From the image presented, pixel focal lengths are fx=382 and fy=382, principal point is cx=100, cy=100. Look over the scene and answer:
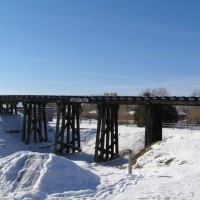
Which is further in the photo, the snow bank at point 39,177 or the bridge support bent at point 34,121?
the bridge support bent at point 34,121

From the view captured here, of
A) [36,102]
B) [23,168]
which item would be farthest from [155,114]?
[23,168]

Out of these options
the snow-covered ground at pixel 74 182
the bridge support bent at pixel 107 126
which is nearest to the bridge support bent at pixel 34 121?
the bridge support bent at pixel 107 126

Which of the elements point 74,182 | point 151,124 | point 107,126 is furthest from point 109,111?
point 74,182

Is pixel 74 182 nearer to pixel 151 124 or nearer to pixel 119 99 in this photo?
pixel 151 124

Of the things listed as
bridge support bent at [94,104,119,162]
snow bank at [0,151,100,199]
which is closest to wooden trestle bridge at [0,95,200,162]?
bridge support bent at [94,104,119,162]

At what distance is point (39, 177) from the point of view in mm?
9031

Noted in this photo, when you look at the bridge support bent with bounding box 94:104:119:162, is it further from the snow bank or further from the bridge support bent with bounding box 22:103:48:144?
the snow bank

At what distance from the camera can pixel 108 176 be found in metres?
10.5

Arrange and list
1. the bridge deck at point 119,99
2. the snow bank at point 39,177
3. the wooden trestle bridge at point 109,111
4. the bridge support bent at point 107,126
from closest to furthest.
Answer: the snow bank at point 39,177
the bridge deck at point 119,99
the wooden trestle bridge at point 109,111
the bridge support bent at point 107,126

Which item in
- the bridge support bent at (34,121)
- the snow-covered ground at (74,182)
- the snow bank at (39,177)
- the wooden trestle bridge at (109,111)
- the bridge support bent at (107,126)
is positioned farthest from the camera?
the bridge support bent at (34,121)

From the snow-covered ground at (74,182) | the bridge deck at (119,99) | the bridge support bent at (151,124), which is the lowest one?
the snow-covered ground at (74,182)

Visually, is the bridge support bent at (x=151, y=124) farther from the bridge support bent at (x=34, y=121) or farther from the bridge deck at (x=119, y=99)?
the bridge support bent at (x=34, y=121)

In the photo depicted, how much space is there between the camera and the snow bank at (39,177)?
8570mm

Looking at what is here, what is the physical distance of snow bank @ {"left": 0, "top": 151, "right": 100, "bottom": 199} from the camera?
857 centimetres
